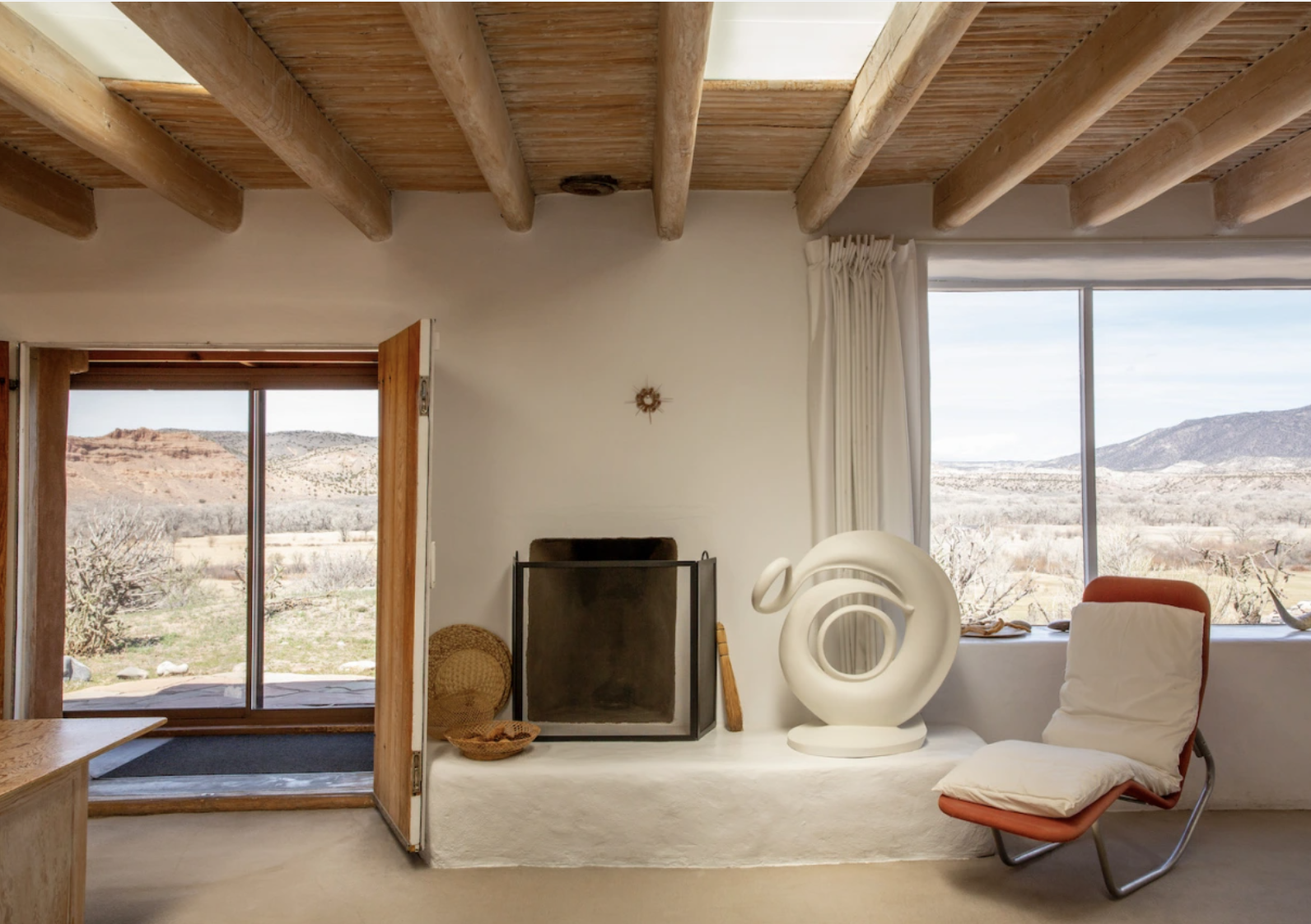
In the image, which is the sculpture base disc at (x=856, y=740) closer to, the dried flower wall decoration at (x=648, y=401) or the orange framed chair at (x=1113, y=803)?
the orange framed chair at (x=1113, y=803)

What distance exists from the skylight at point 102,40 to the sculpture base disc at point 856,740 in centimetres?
311

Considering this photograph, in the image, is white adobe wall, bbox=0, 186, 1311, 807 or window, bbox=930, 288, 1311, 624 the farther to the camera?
window, bbox=930, 288, 1311, 624

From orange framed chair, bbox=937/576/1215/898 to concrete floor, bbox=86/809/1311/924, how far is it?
0.24 ft

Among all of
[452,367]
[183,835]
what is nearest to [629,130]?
[452,367]

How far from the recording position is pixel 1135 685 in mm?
3365

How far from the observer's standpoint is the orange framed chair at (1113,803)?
9.00ft

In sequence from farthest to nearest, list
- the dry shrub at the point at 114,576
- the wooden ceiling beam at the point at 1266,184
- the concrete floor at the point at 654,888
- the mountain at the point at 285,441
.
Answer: the mountain at the point at 285,441
the dry shrub at the point at 114,576
the wooden ceiling beam at the point at 1266,184
the concrete floor at the point at 654,888

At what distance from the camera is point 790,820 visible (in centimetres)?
332

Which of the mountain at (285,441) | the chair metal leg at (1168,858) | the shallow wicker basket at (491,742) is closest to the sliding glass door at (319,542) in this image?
the mountain at (285,441)

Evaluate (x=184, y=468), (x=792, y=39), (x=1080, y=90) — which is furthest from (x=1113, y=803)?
(x=184, y=468)

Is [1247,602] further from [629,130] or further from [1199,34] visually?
[629,130]

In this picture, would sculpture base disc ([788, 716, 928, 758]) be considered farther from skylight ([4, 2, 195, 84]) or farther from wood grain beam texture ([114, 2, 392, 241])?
skylight ([4, 2, 195, 84])

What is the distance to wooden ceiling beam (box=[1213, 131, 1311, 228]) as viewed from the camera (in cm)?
351

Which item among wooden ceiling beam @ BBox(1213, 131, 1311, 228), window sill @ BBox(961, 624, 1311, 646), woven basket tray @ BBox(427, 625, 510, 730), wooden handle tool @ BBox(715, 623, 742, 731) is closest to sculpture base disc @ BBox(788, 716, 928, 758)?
wooden handle tool @ BBox(715, 623, 742, 731)
